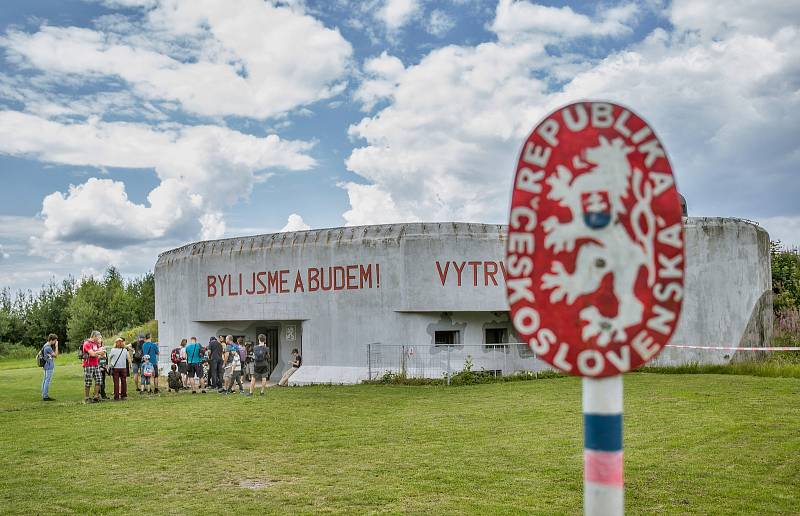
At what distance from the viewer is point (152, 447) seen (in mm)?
11438

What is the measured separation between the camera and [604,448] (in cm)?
252

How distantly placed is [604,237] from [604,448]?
0.72 metres

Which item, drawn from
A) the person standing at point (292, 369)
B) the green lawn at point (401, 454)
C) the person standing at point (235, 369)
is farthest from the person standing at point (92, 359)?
the person standing at point (292, 369)

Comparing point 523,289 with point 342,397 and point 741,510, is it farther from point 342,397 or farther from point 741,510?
point 342,397

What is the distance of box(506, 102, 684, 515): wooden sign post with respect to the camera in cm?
254

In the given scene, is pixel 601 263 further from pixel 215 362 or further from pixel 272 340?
pixel 272 340

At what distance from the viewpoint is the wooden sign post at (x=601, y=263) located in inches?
99.9

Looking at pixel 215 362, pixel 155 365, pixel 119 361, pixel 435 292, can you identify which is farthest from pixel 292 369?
pixel 119 361

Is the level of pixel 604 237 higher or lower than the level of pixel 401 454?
higher

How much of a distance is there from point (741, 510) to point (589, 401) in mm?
5619

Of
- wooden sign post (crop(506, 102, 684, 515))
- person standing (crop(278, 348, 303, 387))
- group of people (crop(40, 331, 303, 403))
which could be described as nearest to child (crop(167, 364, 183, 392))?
group of people (crop(40, 331, 303, 403))

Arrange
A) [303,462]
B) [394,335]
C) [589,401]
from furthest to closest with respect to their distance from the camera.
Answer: [394,335], [303,462], [589,401]

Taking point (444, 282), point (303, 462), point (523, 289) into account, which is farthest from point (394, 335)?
point (523, 289)

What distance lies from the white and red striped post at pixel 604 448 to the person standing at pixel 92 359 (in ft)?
54.6
